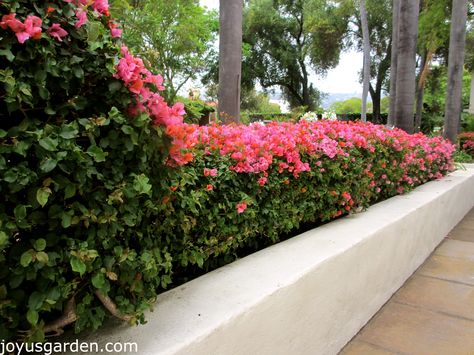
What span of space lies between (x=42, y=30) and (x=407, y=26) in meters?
6.48

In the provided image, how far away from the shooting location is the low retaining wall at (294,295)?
1504 millimetres

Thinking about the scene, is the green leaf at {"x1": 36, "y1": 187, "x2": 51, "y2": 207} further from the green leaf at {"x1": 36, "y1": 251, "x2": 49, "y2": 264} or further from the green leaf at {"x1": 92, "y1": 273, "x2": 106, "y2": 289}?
the green leaf at {"x1": 92, "y1": 273, "x2": 106, "y2": 289}

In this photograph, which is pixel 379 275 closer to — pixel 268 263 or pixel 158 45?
pixel 268 263

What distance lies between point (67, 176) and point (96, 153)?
0.11 meters

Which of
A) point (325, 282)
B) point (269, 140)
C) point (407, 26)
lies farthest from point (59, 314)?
point (407, 26)

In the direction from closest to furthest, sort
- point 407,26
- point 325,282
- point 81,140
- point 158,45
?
point 81,140 → point 325,282 → point 407,26 → point 158,45

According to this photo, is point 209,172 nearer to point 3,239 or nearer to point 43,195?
point 43,195

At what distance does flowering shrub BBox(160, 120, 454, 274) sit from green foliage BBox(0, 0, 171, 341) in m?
0.22

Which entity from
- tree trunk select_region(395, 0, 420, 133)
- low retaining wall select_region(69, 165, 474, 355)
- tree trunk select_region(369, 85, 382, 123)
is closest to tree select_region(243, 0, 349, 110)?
tree trunk select_region(369, 85, 382, 123)

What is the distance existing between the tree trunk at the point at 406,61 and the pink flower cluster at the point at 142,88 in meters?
6.04

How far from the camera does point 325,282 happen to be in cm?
228

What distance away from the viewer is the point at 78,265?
1.18m

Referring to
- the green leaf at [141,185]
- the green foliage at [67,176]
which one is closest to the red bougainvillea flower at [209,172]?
the green foliage at [67,176]

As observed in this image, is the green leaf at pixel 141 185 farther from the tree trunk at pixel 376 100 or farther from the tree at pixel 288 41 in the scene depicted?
the tree trunk at pixel 376 100
